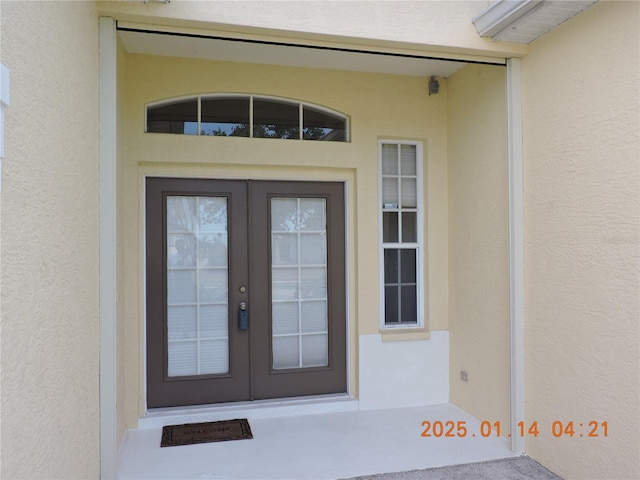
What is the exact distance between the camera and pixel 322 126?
15.8 ft

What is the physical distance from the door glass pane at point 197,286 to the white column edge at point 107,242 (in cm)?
137

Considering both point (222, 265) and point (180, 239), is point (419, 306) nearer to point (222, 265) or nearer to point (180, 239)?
point (222, 265)

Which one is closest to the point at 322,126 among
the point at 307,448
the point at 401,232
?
the point at 401,232

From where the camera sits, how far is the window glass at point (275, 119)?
183 inches

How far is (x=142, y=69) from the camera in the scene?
4344 mm

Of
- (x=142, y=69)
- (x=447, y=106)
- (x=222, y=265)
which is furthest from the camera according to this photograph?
(x=447, y=106)

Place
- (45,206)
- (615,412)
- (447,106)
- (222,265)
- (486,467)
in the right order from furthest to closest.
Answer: (447,106)
(222,265)
(486,467)
(615,412)
(45,206)

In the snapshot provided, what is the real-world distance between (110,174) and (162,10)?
1121 millimetres

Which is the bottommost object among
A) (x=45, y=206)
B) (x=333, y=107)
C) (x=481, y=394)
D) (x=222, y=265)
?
(x=481, y=394)

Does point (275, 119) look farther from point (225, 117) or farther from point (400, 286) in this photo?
point (400, 286)

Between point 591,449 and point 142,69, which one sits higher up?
point 142,69

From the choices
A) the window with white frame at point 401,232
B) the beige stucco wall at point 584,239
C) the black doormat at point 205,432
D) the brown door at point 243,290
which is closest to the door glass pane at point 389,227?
the window with white frame at point 401,232

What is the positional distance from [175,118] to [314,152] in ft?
4.41

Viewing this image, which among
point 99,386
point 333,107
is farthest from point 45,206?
point 333,107
